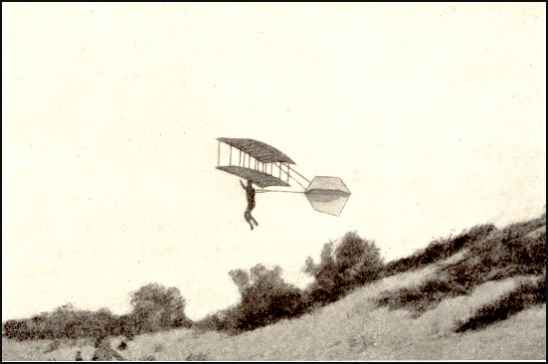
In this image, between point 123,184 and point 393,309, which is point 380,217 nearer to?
point 393,309

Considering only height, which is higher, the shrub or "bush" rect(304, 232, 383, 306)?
"bush" rect(304, 232, 383, 306)

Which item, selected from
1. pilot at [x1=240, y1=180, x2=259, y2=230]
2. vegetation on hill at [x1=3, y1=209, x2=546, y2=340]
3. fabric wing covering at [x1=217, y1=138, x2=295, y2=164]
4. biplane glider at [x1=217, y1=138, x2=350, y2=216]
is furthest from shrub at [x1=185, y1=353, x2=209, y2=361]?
fabric wing covering at [x1=217, y1=138, x2=295, y2=164]

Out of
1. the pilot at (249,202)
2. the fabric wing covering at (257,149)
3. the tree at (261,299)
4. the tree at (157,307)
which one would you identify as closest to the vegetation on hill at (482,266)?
the tree at (261,299)

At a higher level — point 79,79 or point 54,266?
point 79,79

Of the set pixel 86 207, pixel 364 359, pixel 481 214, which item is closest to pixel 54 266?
pixel 86 207

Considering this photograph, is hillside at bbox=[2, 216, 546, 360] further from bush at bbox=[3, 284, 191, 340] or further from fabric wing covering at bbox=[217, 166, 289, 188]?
fabric wing covering at bbox=[217, 166, 289, 188]

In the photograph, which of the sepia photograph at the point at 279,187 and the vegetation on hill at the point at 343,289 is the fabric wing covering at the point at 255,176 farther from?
the vegetation on hill at the point at 343,289
